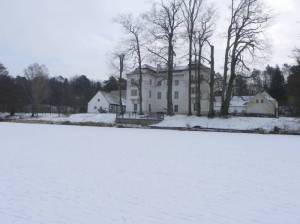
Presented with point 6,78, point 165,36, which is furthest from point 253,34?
point 6,78

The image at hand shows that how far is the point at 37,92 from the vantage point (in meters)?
64.6

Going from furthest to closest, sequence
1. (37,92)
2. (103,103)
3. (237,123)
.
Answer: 1. (103,103)
2. (37,92)
3. (237,123)

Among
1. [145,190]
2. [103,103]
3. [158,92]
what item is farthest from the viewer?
[103,103]

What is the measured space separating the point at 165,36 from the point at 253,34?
1000 centimetres

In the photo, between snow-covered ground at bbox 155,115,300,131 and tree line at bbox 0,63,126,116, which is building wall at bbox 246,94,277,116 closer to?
tree line at bbox 0,63,126,116

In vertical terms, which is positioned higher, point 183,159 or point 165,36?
point 165,36

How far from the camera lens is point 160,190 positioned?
6.93 m

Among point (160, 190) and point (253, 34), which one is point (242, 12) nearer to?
point (253, 34)

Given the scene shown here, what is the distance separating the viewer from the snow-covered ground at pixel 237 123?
3091cm

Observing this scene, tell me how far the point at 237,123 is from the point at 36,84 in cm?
4502

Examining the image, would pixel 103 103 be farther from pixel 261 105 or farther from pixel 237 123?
pixel 237 123

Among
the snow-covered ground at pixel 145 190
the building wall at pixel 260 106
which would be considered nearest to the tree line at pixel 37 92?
the building wall at pixel 260 106

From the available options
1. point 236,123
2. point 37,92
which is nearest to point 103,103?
point 37,92

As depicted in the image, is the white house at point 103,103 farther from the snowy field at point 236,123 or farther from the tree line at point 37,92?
the snowy field at point 236,123
